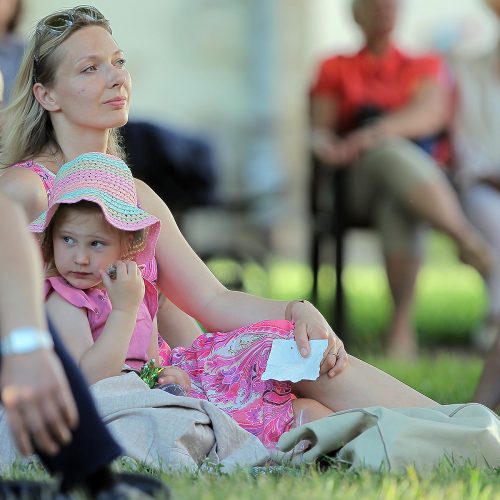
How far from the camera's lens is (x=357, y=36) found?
1362cm

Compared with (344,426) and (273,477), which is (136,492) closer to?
(273,477)

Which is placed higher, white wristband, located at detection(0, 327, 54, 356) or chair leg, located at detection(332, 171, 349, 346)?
white wristband, located at detection(0, 327, 54, 356)

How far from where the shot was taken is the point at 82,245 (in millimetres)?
2859

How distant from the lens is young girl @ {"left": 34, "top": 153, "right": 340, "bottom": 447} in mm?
2789

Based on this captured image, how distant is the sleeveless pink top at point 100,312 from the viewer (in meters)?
2.86

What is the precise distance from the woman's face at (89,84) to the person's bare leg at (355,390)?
839mm

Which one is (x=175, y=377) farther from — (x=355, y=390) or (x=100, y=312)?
(x=355, y=390)

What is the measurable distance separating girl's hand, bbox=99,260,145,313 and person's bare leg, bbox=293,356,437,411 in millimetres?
461

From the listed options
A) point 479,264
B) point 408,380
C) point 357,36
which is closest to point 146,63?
point 357,36

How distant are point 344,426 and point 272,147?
926 cm

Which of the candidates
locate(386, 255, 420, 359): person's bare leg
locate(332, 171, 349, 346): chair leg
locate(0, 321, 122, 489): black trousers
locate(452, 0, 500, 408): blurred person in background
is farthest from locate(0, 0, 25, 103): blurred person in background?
locate(0, 321, 122, 489): black trousers

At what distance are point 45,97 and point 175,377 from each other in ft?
2.69

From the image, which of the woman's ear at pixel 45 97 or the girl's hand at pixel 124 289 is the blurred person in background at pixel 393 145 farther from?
the girl's hand at pixel 124 289

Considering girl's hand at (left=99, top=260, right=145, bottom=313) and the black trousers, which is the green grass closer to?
the black trousers
